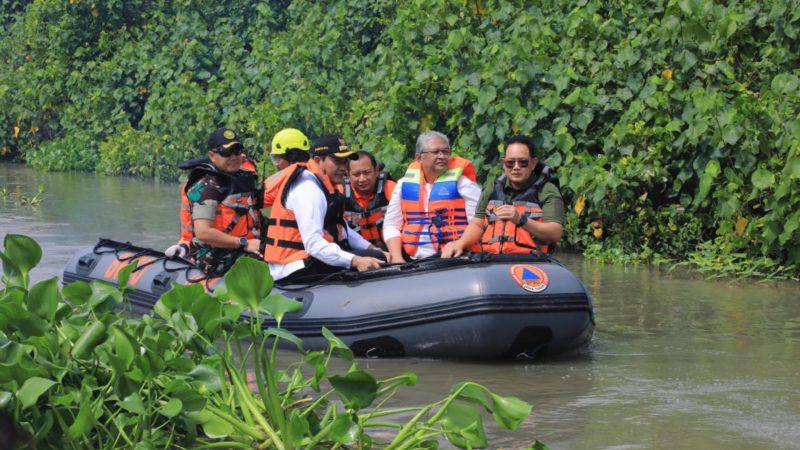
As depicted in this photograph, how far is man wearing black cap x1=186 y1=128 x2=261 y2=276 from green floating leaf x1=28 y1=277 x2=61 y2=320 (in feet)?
9.63

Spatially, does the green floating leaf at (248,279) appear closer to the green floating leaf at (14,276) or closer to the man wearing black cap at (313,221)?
the green floating leaf at (14,276)

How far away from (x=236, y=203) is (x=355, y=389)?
3.49m

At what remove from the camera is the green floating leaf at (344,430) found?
411 centimetres

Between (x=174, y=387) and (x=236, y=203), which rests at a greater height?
(x=236, y=203)

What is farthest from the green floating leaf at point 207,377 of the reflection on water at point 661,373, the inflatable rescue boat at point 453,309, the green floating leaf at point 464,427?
the inflatable rescue boat at point 453,309

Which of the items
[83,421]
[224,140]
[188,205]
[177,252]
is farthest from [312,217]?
[83,421]

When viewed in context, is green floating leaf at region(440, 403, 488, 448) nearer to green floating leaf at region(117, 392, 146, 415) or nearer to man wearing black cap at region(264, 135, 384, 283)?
green floating leaf at region(117, 392, 146, 415)

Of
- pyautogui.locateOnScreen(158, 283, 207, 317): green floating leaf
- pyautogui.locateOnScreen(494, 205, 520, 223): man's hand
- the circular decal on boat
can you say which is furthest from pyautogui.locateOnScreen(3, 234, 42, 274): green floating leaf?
pyautogui.locateOnScreen(494, 205, 520, 223): man's hand

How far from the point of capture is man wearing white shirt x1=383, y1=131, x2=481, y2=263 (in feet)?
24.0

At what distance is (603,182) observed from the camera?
973 cm

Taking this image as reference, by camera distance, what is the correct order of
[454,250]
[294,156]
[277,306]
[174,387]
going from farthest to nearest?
[294,156] → [454,250] → [277,306] → [174,387]

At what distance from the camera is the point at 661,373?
20.7 feet

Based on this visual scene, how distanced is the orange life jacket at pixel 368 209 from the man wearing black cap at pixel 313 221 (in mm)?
591

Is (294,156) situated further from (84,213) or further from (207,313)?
(84,213)
